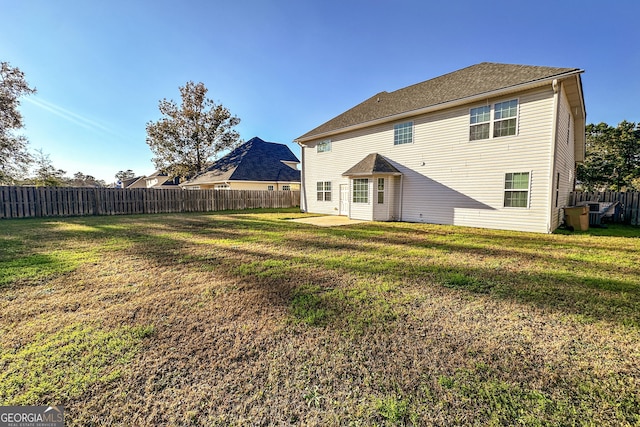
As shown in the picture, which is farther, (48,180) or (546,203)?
(48,180)

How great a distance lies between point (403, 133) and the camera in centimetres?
1246

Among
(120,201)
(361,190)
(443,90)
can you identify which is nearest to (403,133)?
(443,90)

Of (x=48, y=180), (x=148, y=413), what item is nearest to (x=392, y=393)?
(x=148, y=413)

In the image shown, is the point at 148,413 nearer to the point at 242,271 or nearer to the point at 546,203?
the point at 242,271

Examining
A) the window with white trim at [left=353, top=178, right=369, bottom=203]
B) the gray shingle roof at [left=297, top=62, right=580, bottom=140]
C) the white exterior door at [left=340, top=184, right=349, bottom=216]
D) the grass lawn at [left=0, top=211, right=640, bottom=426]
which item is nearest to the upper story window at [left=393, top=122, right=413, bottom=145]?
the gray shingle roof at [left=297, top=62, right=580, bottom=140]

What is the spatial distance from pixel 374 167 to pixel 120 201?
1557 cm

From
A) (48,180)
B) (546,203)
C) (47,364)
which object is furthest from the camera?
(48,180)

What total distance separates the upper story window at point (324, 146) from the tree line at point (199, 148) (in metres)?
17.4

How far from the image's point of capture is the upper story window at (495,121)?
926 centimetres

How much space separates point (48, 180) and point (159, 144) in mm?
9803

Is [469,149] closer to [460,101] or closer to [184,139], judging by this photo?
[460,101]

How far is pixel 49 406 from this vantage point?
163 centimetres

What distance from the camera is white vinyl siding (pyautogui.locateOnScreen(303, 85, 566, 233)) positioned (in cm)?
877

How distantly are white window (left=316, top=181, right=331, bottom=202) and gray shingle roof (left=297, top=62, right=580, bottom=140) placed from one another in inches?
128
